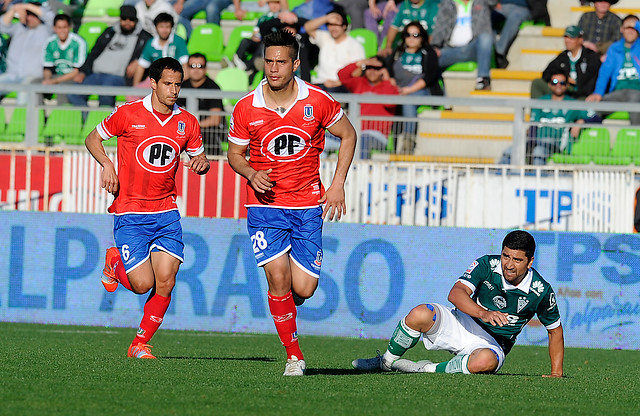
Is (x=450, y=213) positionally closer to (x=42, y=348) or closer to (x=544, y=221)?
(x=544, y=221)

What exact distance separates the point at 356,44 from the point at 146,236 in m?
8.52

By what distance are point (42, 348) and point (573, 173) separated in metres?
6.36

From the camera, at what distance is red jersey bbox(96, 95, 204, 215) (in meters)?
8.58

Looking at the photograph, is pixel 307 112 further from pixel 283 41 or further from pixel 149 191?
pixel 149 191

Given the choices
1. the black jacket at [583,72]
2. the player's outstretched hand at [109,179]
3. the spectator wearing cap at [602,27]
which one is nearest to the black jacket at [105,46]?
the black jacket at [583,72]

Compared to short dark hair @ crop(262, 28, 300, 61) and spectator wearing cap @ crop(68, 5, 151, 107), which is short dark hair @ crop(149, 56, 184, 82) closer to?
short dark hair @ crop(262, 28, 300, 61)

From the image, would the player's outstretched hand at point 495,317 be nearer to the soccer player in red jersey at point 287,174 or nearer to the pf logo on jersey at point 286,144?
the soccer player in red jersey at point 287,174

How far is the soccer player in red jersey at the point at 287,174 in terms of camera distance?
7371 mm

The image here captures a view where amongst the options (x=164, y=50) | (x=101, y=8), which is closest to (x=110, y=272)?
(x=164, y=50)

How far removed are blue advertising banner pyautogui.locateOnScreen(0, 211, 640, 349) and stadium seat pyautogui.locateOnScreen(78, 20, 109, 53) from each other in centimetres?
603

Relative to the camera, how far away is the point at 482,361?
7668mm

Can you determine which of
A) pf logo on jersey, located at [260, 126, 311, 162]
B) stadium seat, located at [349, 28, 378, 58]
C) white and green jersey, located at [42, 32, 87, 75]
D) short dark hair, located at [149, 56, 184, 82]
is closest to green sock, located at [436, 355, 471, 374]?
pf logo on jersey, located at [260, 126, 311, 162]

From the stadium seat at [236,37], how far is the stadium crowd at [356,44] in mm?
102

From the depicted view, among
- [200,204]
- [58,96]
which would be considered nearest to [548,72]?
[200,204]
